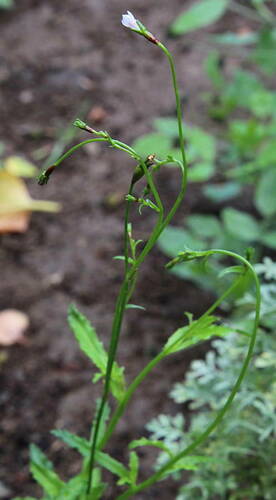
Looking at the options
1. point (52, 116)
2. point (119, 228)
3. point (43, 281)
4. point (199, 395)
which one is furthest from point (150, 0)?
point (199, 395)

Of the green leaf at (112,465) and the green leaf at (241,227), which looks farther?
the green leaf at (241,227)

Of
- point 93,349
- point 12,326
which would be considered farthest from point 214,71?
point 93,349

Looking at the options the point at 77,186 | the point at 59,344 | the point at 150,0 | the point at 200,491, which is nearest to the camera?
the point at 200,491

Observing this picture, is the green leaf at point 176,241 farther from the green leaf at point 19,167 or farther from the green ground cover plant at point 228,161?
the green leaf at point 19,167

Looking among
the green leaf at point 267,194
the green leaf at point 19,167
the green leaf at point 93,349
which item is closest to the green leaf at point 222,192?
the green leaf at point 267,194

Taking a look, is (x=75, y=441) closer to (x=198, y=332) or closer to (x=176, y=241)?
(x=198, y=332)

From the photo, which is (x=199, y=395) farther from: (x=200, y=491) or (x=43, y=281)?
(x=43, y=281)
